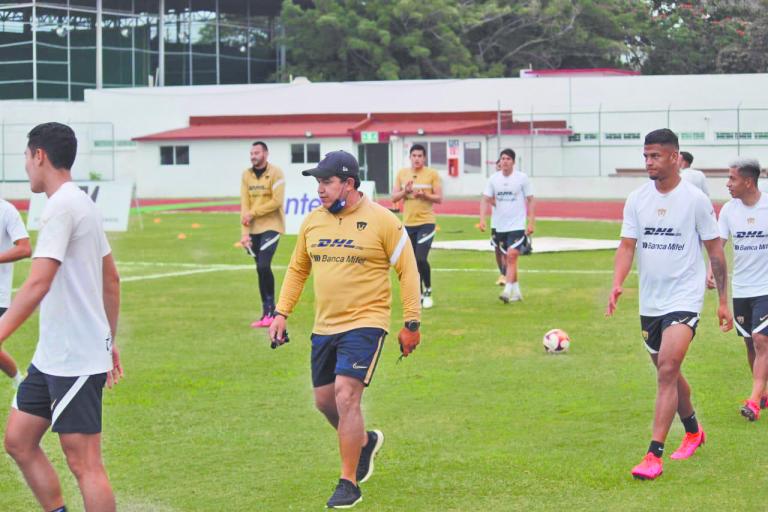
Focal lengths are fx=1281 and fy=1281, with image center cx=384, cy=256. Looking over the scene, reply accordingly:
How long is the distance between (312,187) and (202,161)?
33.9m

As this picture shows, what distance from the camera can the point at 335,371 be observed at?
25.7 ft

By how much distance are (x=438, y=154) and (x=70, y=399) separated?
50.0 m

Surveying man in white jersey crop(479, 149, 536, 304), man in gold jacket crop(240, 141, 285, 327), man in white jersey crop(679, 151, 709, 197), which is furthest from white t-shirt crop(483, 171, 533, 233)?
man in gold jacket crop(240, 141, 285, 327)

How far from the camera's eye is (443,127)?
55.8 meters

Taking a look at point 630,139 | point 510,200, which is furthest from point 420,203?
point 630,139

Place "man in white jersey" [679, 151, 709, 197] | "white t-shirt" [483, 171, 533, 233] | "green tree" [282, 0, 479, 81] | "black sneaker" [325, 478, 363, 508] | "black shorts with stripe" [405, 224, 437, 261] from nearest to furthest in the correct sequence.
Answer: "black sneaker" [325, 478, 363, 508] → "man in white jersey" [679, 151, 709, 197] → "black shorts with stripe" [405, 224, 437, 261] → "white t-shirt" [483, 171, 533, 233] → "green tree" [282, 0, 479, 81]

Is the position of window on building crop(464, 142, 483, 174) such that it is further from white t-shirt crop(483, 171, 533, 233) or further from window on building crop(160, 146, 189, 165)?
white t-shirt crop(483, 171, 533, 233)

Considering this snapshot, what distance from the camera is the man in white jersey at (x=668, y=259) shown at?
27.0ft

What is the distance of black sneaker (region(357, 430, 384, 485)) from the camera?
8.06m

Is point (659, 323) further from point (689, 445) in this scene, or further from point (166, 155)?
point (166, 155)

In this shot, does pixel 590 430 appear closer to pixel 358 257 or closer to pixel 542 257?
pixel 358 257

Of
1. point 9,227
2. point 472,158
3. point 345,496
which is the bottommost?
point 345,496

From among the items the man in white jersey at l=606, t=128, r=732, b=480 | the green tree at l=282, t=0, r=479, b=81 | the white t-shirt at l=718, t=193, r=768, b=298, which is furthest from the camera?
the green tree at l=282, t=0, r=479, b=81

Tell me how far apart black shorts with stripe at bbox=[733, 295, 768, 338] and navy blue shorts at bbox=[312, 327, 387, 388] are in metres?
3.54
